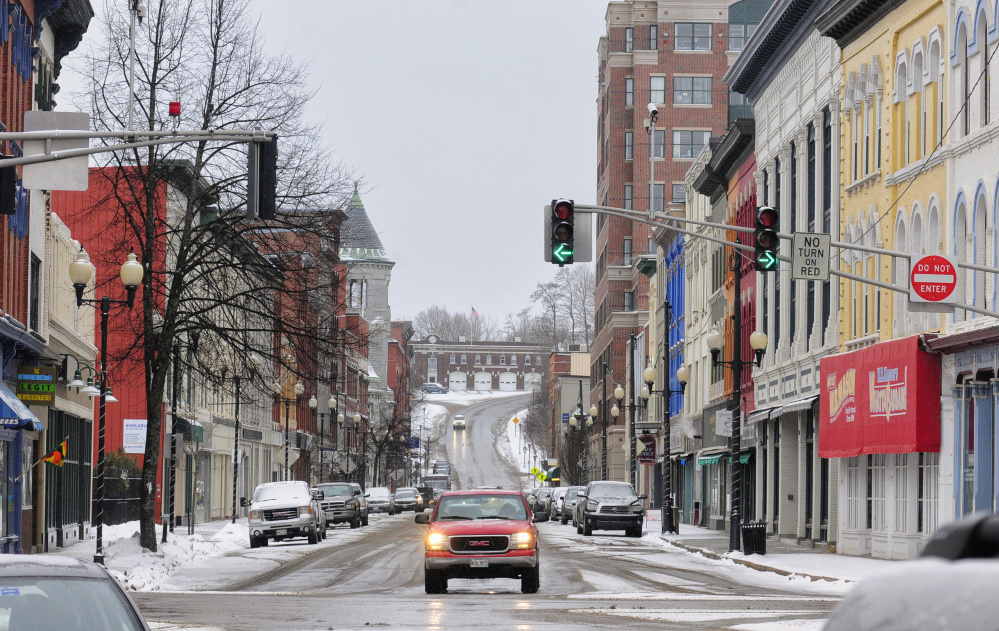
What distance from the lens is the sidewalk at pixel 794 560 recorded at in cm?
2798

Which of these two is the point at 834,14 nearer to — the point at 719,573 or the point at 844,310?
the point at 844,310

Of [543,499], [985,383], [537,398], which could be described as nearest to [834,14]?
[985,383]

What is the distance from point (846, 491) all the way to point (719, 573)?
806 centimetres

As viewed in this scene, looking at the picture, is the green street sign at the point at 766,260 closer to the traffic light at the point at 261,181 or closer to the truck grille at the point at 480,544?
the truck grille at the point at 480,544

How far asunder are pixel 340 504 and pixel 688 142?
44.2 metres

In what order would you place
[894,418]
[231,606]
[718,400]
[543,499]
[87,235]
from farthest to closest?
[543,499]
[718,400]
[87,235]
[894,418]
[231,606]

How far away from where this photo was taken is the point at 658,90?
97375mm

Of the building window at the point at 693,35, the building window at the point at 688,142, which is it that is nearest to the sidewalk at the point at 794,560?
the building window at the point at 688,142

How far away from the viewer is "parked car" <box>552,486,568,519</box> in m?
72.7

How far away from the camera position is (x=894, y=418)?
3167 centimetres

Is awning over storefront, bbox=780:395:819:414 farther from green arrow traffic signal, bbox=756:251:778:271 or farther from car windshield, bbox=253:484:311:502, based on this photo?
green arrow traffic signal, bbox=756:251:778:271

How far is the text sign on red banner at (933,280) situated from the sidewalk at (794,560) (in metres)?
4.15

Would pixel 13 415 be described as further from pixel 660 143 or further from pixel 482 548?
pixel 660 143

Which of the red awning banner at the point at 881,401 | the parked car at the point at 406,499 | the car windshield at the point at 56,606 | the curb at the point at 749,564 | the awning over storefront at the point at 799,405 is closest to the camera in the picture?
the car windshield at the point at 56,606
